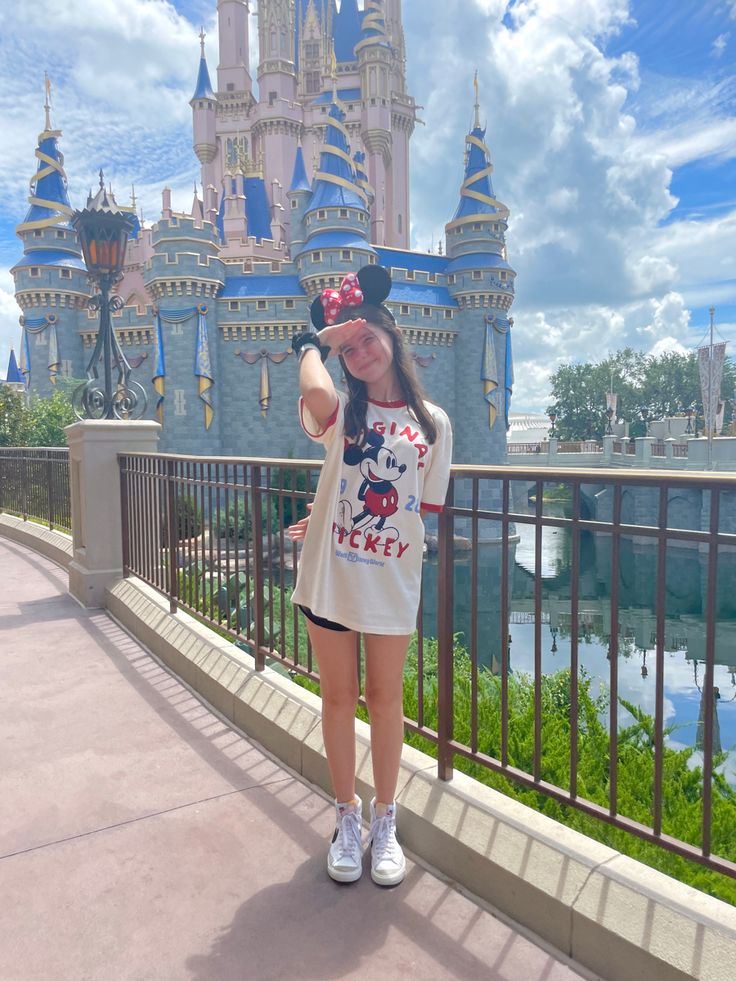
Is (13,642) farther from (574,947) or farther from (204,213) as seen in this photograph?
(204,213)

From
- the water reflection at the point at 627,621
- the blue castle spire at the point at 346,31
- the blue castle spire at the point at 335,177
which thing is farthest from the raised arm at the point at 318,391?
the blue castle spire at the point at 346,31

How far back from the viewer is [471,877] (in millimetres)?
1982

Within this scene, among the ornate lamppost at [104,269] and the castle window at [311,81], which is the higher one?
the castle window at [311,81]

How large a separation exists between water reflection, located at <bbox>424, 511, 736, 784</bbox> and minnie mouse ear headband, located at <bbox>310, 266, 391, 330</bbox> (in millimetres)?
6659

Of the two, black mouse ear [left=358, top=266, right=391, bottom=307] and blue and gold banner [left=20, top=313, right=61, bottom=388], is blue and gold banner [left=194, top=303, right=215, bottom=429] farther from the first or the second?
black mouse ear [left=358, top=266, right=391, bottom=307]

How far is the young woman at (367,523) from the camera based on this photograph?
193cm

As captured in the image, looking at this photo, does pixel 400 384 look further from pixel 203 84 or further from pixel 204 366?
pixel 203 84

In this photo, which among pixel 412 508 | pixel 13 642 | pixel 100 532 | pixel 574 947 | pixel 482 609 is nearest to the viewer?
pixel 574 947

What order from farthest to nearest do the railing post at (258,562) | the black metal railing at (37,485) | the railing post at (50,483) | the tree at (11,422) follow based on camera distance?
the tree at (11,422), the railing post at (50,483), the black metal railing at (37,485), the railing post at (258,562)

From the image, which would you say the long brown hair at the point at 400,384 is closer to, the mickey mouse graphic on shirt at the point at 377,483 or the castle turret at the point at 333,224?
the mickey mouse graphic on shirt at the point at 377,483

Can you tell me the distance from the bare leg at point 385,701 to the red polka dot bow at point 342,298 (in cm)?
96

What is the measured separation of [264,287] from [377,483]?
89.7ft

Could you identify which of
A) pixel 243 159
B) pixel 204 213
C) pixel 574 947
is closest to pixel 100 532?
pixel 574 947

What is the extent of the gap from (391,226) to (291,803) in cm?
4144
